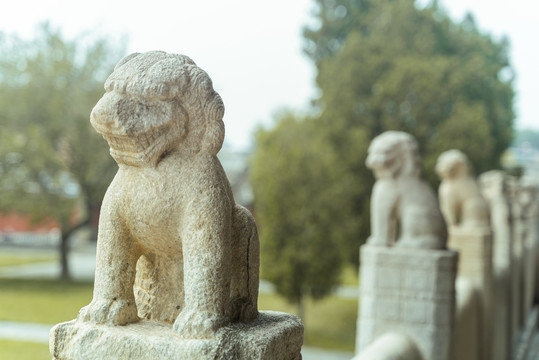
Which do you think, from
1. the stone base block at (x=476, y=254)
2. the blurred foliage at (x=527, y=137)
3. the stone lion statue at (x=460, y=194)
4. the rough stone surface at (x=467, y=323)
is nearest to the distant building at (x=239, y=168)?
the blurred foliage at (x=527, y=137)

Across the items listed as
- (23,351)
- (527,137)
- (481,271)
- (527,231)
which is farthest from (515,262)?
(527,137)

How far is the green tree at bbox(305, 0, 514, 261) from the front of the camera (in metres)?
13.9

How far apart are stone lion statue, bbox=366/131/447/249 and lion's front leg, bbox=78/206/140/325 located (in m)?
2.84

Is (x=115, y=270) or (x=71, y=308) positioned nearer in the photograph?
(x=115, y=270)

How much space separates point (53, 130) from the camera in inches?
512

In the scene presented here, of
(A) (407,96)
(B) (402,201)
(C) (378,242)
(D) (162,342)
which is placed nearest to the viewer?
(D) (162,342)

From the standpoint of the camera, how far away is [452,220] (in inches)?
254

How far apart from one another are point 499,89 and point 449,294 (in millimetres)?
12908

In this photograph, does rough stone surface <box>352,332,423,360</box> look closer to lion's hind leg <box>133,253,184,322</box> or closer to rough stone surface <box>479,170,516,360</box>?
lion's hind leg <box>133,253,184,322</box>

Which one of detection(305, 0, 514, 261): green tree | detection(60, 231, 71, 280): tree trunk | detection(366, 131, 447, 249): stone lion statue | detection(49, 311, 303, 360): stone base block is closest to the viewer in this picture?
detection(49, 311, 303, 360): stone base block

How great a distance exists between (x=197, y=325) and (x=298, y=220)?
36.1ft

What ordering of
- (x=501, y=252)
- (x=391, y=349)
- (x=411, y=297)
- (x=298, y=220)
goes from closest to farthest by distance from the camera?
(x=391, y=349) → (x=411, y=297) → (x=501, y=252) → (x=298, y=220)

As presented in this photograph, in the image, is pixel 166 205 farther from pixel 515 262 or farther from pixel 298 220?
pixel 298 220

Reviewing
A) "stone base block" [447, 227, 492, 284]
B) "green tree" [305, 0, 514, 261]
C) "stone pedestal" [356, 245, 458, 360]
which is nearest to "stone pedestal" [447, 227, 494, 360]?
"stone base block" [447, 227, 492, 284]
